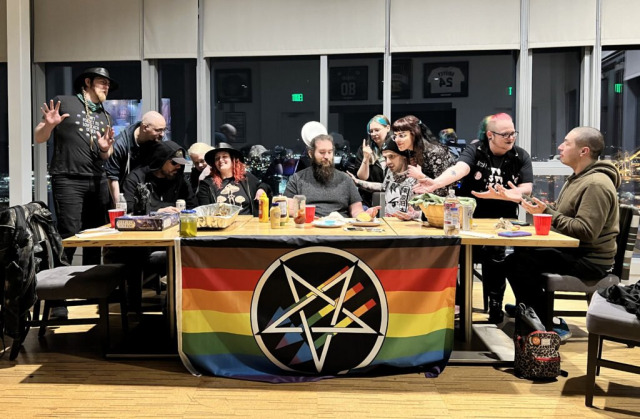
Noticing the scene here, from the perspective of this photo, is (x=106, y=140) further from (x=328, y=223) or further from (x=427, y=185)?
(x=427, y=185)

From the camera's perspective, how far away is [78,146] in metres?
4.50

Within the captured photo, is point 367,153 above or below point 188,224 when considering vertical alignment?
above

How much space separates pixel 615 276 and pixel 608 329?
935 mm

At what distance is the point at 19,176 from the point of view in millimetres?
5137

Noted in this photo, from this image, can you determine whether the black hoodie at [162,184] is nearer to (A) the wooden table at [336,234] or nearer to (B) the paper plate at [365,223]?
(A) the wooden table at [336,234]

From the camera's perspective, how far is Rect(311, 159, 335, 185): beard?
4.29 m

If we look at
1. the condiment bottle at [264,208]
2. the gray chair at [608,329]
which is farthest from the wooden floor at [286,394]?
the condiment bottle at [264,208]

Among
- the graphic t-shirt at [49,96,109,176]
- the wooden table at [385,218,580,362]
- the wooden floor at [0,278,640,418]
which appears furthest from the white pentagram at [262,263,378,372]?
the graphic t-shirt at [49,96,109,176]

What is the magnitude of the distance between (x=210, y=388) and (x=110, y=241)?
88cm

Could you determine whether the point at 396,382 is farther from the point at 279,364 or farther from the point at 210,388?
the point at 210,388

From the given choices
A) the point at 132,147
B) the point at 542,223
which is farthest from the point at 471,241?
the point at 132,147

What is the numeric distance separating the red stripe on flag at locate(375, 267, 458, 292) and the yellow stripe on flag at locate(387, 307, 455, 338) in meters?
0.13

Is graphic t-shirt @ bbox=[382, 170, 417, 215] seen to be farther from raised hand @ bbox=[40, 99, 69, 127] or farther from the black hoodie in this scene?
raised hand @ bbox=[40, 99, 69, 127]

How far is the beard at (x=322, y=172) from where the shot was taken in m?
4.29
